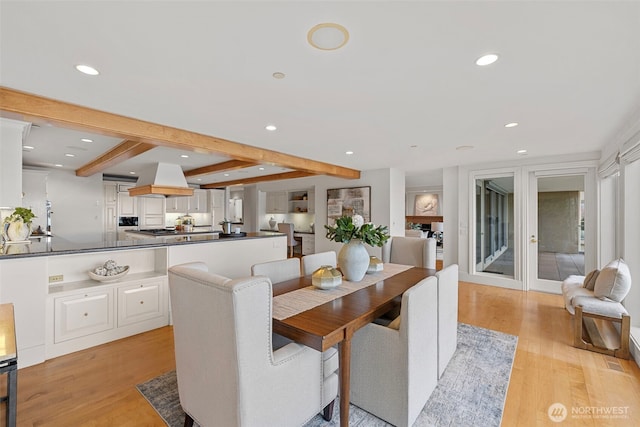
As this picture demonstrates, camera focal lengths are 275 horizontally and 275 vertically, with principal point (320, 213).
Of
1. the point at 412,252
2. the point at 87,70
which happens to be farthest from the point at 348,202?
the point at 87,70

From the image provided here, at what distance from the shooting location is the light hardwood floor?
1.75 metres

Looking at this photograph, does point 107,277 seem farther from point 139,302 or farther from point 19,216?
point 19,216

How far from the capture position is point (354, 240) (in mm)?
2258

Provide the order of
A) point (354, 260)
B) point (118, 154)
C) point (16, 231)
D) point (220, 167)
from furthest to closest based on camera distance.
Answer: point (220, 167) → point (118, 154) → point (16, 231) → point (354, 260)

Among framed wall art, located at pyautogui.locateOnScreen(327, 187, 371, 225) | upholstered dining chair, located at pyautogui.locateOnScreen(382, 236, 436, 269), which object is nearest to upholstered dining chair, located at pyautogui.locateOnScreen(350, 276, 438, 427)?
upholstered dining chair, located at pyautogui.locateOnScreen(382, 236, 436, 269)

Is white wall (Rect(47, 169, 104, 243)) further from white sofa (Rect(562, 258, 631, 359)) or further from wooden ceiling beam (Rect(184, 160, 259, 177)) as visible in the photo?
white sofa (Rect(562, 258, 631, 359))

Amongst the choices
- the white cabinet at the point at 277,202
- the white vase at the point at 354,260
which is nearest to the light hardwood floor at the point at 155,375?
the white vase at the point at 354,260

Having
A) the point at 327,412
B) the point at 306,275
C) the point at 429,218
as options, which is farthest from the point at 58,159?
the point at 429,218

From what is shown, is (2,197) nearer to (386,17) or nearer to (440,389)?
(386,17)

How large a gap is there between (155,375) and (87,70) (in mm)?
2257

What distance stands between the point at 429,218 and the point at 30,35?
942 cm

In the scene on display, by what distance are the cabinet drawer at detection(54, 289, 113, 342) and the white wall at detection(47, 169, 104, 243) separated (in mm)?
4058

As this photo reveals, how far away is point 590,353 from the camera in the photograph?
8.34ft

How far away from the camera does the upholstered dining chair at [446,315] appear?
202 cm
